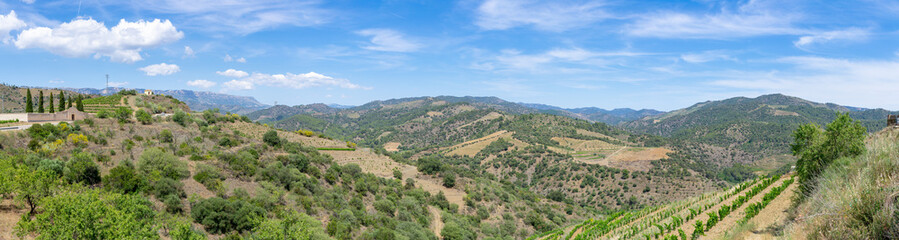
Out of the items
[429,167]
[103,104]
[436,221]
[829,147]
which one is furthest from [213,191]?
[103,104]

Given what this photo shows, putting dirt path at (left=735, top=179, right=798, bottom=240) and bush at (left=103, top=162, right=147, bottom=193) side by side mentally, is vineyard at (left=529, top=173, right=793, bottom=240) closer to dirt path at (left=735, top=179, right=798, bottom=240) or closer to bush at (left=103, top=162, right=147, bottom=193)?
dirt path at (left=735, top=179, right=798, bottom=240)

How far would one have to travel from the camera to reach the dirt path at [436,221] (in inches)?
1572

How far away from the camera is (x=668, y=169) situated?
9481cm

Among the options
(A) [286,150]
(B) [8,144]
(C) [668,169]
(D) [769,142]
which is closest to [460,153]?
(C) [668,169]

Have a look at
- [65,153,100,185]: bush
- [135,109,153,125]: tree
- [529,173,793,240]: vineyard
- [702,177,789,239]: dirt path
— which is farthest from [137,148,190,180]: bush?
[702,177,789,239]: dirt path

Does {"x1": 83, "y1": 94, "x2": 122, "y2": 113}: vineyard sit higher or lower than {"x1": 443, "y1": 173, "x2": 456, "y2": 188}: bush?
higher

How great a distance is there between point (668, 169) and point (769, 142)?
12863 cm

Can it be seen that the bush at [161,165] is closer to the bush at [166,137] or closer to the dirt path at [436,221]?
the bush at [166,137]

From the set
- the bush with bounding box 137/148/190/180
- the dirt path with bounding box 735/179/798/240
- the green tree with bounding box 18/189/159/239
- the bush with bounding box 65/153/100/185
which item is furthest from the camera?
the bush with bounding box 137/148/190/180

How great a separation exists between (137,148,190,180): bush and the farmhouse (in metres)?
21.3

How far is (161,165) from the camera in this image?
93.5ft

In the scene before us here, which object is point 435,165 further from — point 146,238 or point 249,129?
point 146,238

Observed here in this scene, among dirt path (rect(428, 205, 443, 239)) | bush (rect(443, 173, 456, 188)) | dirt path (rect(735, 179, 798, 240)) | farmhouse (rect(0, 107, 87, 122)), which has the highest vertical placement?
farmhouse (rect(0, 107, 87, 122))

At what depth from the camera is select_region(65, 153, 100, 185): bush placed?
23922 mm
